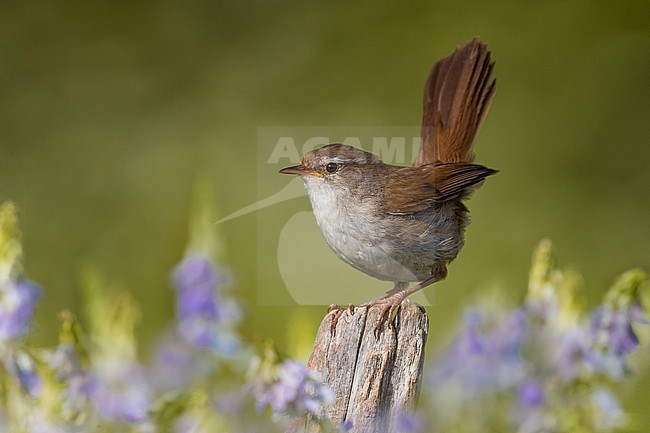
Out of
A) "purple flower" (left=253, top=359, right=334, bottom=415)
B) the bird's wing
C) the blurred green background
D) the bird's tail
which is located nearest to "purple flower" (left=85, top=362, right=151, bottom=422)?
"purple flower" (left=253, top=359, right=334, bottom=415)

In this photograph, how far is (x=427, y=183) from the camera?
2.39 m

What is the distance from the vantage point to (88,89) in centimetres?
468

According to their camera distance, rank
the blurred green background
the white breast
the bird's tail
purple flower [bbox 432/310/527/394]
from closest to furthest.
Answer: purple flower [bbox 432/310/527/394], the white breast, the bird's tail, the blurred green background

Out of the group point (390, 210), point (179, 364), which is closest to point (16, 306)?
point (179, 364)

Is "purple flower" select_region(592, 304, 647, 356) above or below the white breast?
below

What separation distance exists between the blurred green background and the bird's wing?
58.3 inches

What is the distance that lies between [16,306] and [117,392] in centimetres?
23

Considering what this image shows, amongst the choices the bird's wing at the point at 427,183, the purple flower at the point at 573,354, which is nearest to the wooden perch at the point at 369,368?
the purple flower at the point at 573,354

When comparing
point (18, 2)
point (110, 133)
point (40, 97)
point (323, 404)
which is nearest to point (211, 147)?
point (110, 133)

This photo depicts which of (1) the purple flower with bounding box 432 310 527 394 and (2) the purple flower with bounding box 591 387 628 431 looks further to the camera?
(1) the purple flower with bounding box 432 310 527 394

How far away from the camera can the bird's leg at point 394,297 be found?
1900 millimetres

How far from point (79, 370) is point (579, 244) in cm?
287

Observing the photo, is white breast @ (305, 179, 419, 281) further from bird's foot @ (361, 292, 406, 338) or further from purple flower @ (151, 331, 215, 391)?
purple flower @ (151, 331, 215, 391)

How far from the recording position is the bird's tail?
2.65 m
